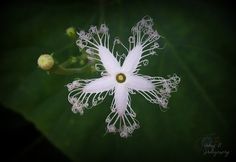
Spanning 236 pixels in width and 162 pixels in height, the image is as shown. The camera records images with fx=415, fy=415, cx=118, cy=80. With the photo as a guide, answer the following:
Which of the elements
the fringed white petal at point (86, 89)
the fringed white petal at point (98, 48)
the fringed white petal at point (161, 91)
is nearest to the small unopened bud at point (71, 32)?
the fringed white petal at point (98, 48)

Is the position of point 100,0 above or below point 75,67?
above

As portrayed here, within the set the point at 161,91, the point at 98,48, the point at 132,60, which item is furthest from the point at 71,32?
the point at 161,91

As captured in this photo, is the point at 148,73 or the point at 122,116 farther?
the point at 148,73

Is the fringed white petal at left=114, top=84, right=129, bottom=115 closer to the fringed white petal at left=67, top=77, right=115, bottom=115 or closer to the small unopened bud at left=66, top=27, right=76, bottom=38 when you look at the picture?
the fringed white petal at left=67, top=77, right=115, bottom=115

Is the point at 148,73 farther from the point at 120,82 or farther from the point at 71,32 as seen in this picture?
the point at 71,32

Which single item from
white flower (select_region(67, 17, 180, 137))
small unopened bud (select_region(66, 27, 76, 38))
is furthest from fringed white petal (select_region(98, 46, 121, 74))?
small unopened bud (select_region(66, 27, 76, 38))

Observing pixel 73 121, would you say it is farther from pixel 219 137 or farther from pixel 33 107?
pixel 219 137

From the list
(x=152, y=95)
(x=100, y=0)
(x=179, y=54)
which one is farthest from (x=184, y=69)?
(x=100, y=0)
